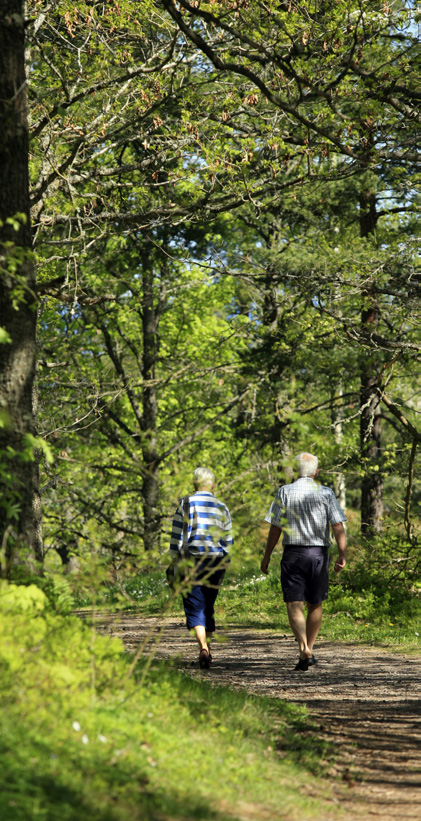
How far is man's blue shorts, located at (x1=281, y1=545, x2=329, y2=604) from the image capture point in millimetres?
7270

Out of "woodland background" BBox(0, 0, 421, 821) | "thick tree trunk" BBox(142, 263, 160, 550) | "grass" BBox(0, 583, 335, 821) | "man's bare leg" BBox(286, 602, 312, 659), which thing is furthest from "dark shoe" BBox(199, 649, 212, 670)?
"thick tree trunk" BBox(142, 263, 160, 550)

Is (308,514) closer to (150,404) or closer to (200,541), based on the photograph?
(200,541)

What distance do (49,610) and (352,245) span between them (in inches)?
393

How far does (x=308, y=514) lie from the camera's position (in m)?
7.29

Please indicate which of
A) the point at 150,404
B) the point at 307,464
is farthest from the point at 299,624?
the point at 150,404

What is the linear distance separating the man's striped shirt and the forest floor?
1300 millimetres

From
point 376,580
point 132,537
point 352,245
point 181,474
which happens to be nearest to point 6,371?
point 181,474

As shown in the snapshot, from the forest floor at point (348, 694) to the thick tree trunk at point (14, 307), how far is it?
97 cm

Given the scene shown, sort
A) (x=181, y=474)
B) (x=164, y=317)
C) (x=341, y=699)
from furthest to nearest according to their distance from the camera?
1. (x=164, y=317)
2. (x=341, y=699)
3. (x=181, y=474)

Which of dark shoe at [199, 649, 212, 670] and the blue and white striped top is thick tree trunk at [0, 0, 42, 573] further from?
dark shoe at [199, 649, 212, 670]

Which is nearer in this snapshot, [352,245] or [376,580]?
[376,580]

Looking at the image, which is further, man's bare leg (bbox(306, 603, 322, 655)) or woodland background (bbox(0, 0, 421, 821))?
man's bare leg (bbox(306, 603, 322, 655))

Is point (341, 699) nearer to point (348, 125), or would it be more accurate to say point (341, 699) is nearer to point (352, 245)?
point (348, 125)

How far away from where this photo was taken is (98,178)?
402 inches
